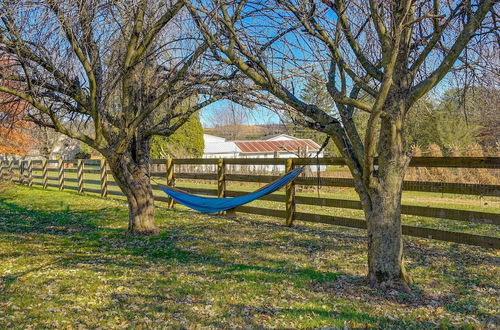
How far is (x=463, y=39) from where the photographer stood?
4.04m

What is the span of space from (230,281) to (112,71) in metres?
3.70

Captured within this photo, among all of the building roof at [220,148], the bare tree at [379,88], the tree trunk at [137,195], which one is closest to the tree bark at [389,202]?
the bare tree at [379,88]

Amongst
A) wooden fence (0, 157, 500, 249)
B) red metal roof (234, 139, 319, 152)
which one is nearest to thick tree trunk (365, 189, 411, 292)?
wooden fence (0, 157, 500, 249)

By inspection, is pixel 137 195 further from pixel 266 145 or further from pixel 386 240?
pixel 266 145

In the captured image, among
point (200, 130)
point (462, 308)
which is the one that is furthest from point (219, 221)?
point (200, 130)

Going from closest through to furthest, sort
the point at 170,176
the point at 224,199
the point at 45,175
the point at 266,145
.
Answer: 1. the point at 224,199
2. the point at 170,176
3. the point at 45,175
4. the point at 266,145

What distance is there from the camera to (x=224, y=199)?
24.7 feet

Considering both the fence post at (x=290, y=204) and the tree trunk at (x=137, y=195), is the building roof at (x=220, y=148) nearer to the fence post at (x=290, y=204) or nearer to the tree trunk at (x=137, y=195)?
the fence post at (x=290, y=204)

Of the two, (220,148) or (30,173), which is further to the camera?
(220,148)

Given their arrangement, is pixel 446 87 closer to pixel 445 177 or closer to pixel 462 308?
pixel 462 308

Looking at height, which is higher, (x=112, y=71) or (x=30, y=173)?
(x=112, y=71)

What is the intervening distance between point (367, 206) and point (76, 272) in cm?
330

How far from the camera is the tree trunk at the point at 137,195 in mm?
7203

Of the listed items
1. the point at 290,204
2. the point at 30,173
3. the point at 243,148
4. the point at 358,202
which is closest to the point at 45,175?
the point at 30,173
